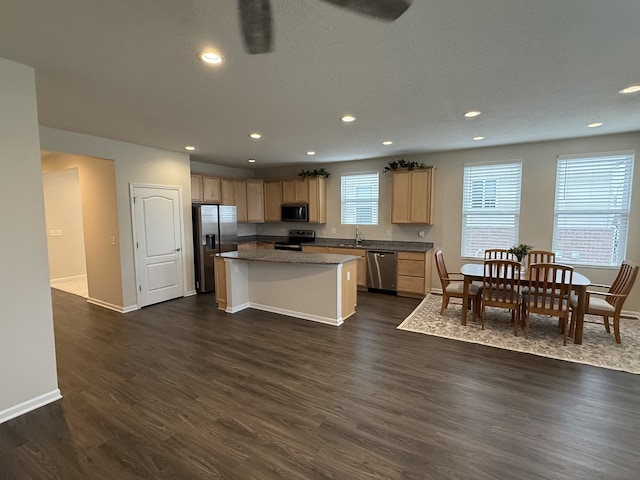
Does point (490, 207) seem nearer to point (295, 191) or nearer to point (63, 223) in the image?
point (295, 191)

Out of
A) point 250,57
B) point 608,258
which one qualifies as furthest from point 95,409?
point 608,258

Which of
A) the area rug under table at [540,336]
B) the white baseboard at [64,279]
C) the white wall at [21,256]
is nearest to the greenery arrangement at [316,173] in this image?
the area rug under table at [540,336]

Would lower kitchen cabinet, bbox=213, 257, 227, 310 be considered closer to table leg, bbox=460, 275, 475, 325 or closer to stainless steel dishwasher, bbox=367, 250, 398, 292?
stainless steel dishwasher, bbox=367, 250, 398, 292

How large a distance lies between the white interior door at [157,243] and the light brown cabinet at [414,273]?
4057 millimetres

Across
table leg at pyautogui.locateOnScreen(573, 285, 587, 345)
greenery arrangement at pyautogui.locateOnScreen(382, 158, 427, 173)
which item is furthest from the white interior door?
table leg at pyautogui.locateOnScreen(573, 285, 587, 345)

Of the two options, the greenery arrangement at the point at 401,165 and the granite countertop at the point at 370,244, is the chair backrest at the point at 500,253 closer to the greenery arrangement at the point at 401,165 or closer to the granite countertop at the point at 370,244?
the granite countertop at the point at 370,244

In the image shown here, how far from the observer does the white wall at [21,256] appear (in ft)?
7.39

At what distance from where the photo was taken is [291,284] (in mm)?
4633

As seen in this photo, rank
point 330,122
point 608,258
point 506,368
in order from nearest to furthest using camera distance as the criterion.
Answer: point 506,368 < point 330,122 < point 608,258

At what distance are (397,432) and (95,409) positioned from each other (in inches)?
91.3

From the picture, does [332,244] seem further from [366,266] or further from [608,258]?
[608,258]

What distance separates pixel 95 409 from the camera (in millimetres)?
2436

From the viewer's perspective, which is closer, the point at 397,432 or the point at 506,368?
the point at 397,432

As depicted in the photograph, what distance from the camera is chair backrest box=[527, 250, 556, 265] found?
454 cm
